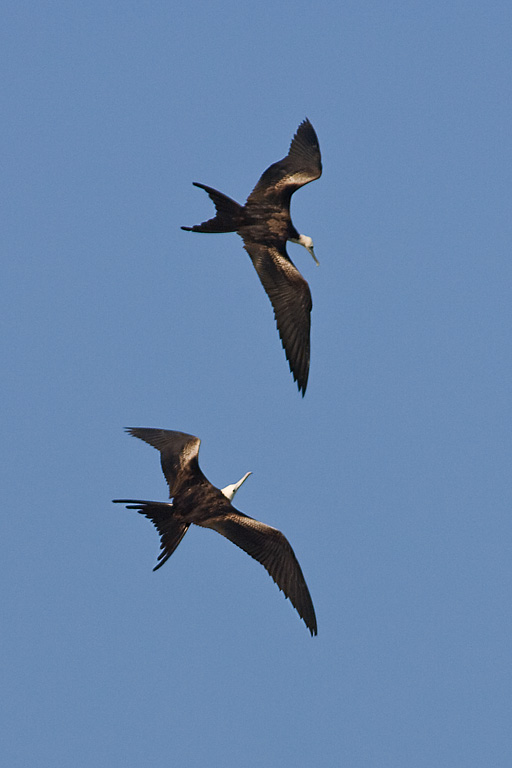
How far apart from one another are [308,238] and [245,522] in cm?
450

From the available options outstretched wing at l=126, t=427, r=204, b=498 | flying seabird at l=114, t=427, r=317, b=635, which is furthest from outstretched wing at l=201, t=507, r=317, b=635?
outstretched wing at l=126, t=427, r=204, b=498

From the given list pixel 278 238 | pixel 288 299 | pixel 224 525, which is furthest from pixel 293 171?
pixel 224 525

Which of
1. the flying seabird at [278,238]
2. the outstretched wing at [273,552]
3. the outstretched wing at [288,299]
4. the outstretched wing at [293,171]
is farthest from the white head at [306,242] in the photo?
the outstretched wing at [273,552]

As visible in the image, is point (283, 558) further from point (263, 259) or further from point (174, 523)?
point (263, 259)

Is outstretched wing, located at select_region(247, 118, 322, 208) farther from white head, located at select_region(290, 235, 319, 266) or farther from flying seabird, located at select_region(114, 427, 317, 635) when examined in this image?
flying seabird, located at select_region(114, 427, 317, 635)

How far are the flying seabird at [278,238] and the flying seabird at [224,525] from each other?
5.78 ft

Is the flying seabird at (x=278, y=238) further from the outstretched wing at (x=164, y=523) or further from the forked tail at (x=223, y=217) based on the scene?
the outstretched wing at (x=164, y=523)

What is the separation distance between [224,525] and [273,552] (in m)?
0.69

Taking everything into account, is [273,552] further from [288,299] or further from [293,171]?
[293,171]

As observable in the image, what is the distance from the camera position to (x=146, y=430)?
16.2m

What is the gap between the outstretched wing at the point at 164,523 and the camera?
13.9 metres

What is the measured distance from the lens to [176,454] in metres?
15.4

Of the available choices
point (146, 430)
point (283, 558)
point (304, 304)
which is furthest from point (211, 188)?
point (283, 558)

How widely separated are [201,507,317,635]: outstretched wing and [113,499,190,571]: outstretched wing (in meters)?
0.48
